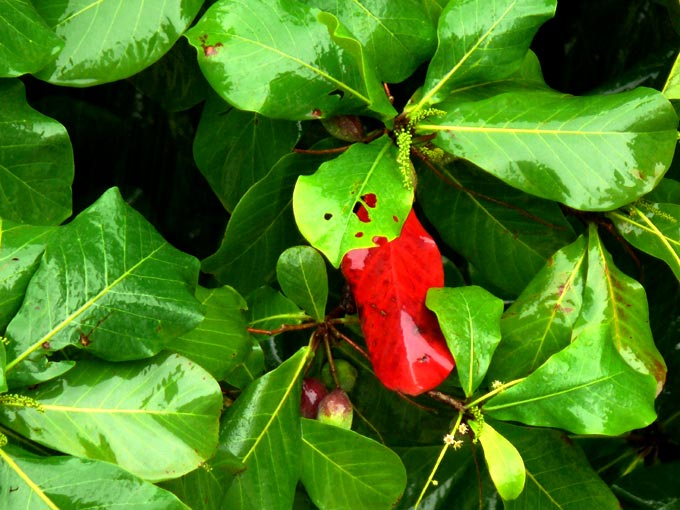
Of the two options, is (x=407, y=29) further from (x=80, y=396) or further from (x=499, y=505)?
(x=499, y=505)

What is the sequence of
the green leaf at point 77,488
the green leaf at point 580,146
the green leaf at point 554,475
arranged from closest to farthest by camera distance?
the green leaf at point 77,488
the green leaf at point 580,146
the green leaf at point 554,475

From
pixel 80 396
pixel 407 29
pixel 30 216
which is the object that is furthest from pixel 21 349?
pixel 407 29

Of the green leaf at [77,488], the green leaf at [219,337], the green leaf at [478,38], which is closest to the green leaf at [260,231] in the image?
the green leaf at [219,337]

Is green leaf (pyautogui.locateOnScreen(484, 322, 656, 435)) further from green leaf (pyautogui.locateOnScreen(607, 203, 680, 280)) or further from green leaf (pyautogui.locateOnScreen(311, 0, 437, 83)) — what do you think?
green leaf (pyautogui.locateOnScreen(311, 0, 437, 83))

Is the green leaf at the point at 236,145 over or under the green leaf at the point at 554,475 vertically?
over

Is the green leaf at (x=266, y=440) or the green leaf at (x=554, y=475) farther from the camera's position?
the green leaf at (x=554, y=475)

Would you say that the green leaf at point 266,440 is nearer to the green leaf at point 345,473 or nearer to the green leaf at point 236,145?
the green leaf at point 345,473
